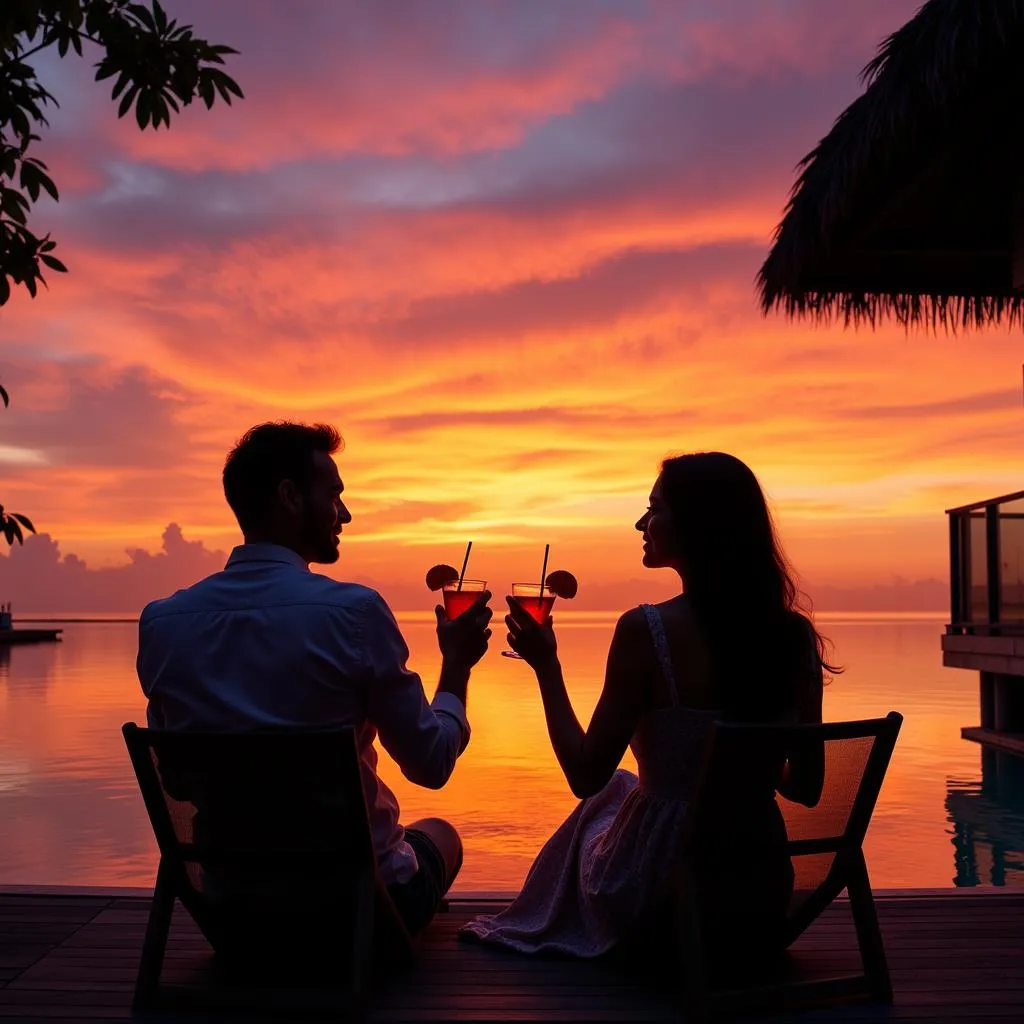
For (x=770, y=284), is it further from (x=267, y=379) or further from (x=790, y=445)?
(x=790, y=445)

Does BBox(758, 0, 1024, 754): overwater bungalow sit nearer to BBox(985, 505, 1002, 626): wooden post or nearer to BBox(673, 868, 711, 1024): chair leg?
BBox(985, 505, 1002, 626): wooden post

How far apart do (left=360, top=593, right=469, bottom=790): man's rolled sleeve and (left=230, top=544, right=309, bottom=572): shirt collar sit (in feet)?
0.77

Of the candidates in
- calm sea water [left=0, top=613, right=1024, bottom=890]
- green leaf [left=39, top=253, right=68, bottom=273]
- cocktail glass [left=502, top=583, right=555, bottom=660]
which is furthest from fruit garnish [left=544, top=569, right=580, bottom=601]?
calm sea water [left=0, top=613, right=1024, bottom=890]

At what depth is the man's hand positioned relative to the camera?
9.37 feet

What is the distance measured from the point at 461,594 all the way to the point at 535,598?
20cm

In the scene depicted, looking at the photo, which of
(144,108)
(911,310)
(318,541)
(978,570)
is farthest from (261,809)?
(978,570)

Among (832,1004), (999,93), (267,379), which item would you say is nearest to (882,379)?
(267,379)

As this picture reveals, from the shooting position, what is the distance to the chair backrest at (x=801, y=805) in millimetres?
2633

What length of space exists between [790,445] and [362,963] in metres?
21.4

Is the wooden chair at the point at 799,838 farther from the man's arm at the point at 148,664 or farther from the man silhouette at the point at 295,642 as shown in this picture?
the man's arm at the point at 148,664

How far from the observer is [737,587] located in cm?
283

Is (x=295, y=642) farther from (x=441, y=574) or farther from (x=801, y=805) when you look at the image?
(x=801, y=805)

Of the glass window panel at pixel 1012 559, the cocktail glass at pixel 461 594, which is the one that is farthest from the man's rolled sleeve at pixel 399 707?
the glass window panel at pixel 1012 559

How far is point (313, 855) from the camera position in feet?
8.75
